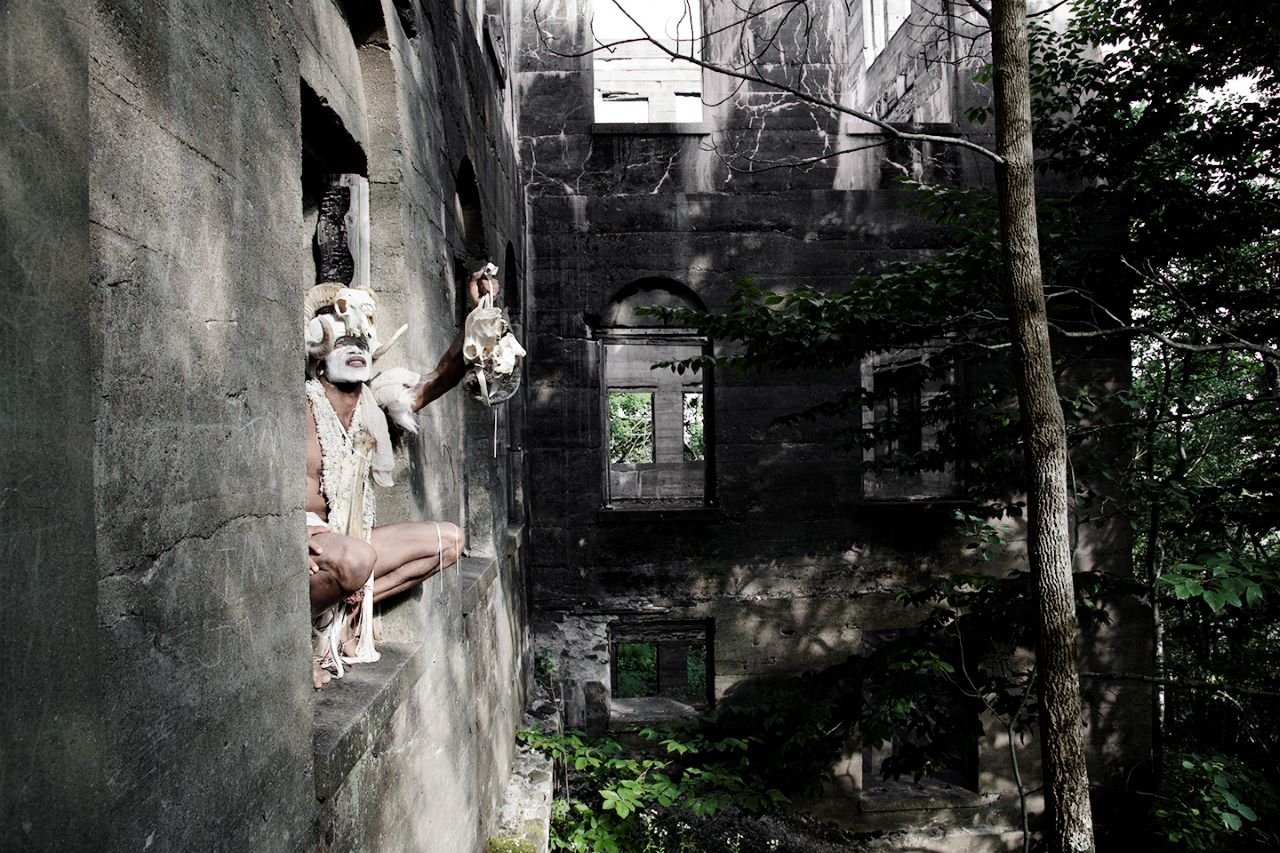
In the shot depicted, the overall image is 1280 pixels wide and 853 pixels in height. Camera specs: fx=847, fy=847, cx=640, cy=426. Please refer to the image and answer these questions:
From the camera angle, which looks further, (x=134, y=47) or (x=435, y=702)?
(x=435, y=702)

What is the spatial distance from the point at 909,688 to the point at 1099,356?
14.0 feet

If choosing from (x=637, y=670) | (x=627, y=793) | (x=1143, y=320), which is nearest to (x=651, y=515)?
(x=627, y=793)

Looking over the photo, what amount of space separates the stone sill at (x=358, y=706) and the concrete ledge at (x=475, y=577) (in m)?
0.94

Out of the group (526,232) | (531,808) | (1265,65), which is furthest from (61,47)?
(1265,65)

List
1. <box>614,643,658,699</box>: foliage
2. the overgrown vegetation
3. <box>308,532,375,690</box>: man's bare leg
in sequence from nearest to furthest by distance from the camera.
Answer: <box>308,532,375,690</box>: man's bare leg, the overgrown vegetation, <box>614,643,658,699</box>: foliage

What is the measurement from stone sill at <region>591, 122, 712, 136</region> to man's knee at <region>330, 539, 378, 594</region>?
23.1 ft

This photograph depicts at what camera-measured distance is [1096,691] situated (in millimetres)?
8859

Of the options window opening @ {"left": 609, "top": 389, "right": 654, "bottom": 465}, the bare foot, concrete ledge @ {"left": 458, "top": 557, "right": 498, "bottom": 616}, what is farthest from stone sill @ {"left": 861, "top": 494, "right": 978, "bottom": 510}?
window opening @ {"left": 609, "top": 389, "right": 654, "bottom": 465}

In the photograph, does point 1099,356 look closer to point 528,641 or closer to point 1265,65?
point 1265,65

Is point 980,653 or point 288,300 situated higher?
point 288,300

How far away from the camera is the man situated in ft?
7.47

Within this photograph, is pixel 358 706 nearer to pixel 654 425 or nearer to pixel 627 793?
pixel 627 793

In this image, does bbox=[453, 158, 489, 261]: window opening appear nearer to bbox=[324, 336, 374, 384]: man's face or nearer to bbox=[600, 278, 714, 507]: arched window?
bbox=[324, 336, 374, 384]: man's face

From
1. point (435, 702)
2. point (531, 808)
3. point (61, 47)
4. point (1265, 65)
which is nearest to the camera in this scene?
point (61, 47)
